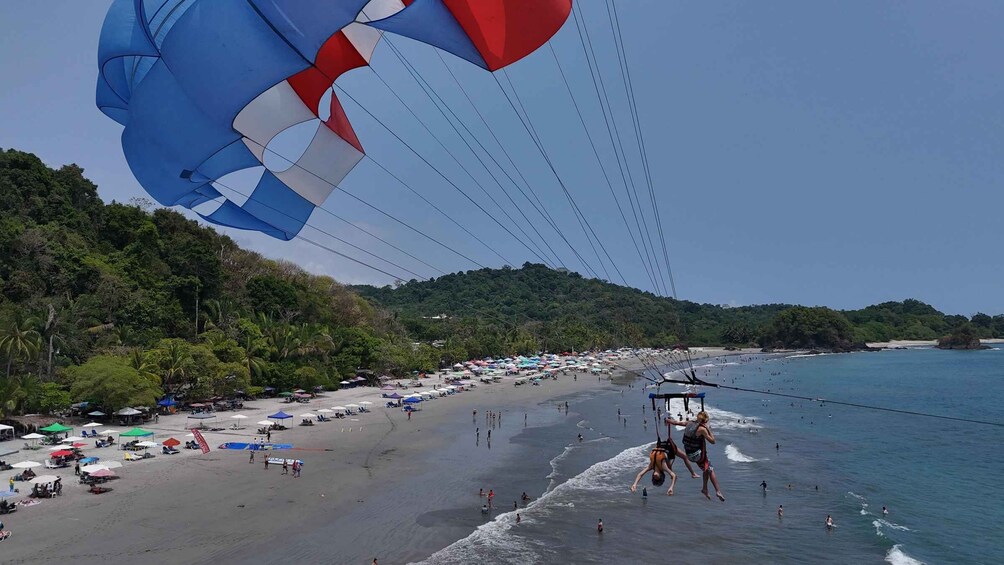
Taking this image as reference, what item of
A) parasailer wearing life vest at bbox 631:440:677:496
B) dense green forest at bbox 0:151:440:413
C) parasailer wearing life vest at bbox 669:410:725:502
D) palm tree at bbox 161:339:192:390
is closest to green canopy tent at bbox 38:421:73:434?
dense green forest at bbox 0:151:440:413

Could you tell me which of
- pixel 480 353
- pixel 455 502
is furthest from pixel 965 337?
pixel 455 502

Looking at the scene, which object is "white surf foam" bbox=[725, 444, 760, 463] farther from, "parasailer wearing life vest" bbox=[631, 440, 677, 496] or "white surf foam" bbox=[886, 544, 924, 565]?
"parasailer wearing life vest" bbox=[631, 440, 677, 496]

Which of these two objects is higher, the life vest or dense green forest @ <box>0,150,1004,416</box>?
dense green forest @ <box>0,150,1004,416</box>

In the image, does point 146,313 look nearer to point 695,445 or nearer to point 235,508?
point 235,508

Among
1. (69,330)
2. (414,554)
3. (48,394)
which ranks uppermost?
(69,330)

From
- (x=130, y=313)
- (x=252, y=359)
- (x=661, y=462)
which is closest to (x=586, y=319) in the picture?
(x=252, y=359)

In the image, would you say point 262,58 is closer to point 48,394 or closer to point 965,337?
point 48,394

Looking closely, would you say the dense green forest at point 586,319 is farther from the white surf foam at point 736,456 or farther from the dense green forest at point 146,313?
the white surf foam at point 736,456
